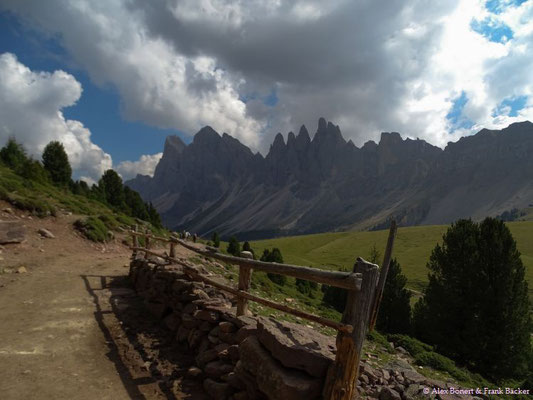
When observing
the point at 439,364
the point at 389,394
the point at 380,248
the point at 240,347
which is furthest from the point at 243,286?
the point at 380,248

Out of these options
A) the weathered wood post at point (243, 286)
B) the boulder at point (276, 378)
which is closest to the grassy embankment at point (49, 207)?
the weathered wood post at point (243, 286)

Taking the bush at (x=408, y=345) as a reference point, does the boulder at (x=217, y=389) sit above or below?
above

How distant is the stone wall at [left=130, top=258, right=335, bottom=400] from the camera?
4.66 metres

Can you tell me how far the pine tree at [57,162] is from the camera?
48.6 meters

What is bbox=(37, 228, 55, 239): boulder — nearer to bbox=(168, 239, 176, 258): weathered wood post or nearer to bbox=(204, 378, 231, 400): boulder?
bbox=(168, 239, 176, 258): weathered wood post

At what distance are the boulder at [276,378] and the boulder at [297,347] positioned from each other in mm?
108

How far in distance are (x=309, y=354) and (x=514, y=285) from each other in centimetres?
2720

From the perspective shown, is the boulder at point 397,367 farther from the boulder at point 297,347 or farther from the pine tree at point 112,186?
the pine tree at point 112,186

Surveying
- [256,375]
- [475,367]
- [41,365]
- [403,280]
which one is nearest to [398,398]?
[256,375]

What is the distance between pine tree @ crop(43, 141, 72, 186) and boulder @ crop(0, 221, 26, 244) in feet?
117

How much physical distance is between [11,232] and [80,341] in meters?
12.3

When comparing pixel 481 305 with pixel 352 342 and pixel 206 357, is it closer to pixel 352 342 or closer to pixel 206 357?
pixel 206 357

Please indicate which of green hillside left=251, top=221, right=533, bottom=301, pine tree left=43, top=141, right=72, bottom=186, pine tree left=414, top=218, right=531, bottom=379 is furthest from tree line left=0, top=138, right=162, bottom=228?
green hillside left=251, top=221, right=533, bottom=301

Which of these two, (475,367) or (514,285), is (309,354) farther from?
(514,285)
